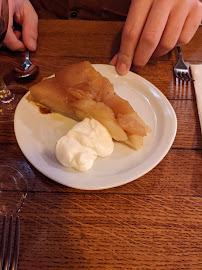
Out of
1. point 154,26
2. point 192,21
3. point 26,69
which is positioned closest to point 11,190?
point 26,69

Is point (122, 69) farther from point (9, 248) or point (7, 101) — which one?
point (9, 248)

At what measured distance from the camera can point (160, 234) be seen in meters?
0.69

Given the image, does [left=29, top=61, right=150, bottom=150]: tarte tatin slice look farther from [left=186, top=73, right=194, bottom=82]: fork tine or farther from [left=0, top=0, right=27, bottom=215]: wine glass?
[left=186, top=73, right=194, bottom=82]: fork tine

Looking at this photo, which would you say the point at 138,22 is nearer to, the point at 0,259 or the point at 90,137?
the point at 90,137

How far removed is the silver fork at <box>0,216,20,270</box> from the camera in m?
0.59

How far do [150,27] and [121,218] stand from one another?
2.62 ft

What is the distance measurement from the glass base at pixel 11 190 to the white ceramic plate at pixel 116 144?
0.09m

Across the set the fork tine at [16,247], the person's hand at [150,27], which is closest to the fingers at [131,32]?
the person's hand at [150,27]

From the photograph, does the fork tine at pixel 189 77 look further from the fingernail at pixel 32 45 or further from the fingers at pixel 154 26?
the fingernail at pixel 32 45

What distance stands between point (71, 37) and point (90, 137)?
0.77m

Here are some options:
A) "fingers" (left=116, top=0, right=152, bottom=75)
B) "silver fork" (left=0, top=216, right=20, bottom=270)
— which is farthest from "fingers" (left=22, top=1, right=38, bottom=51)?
"silver fork" (left=0, top=216, right=20, bottom=270)

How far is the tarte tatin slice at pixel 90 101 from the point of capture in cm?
83

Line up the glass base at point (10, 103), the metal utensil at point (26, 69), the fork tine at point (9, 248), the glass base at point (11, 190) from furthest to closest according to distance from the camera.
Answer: the metal utensil at point (26, 69) → the glass base at point (10, 103) → the glass base at point (11, 190) → the fork tine at point (9, 248)

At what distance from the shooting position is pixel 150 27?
1019mm
